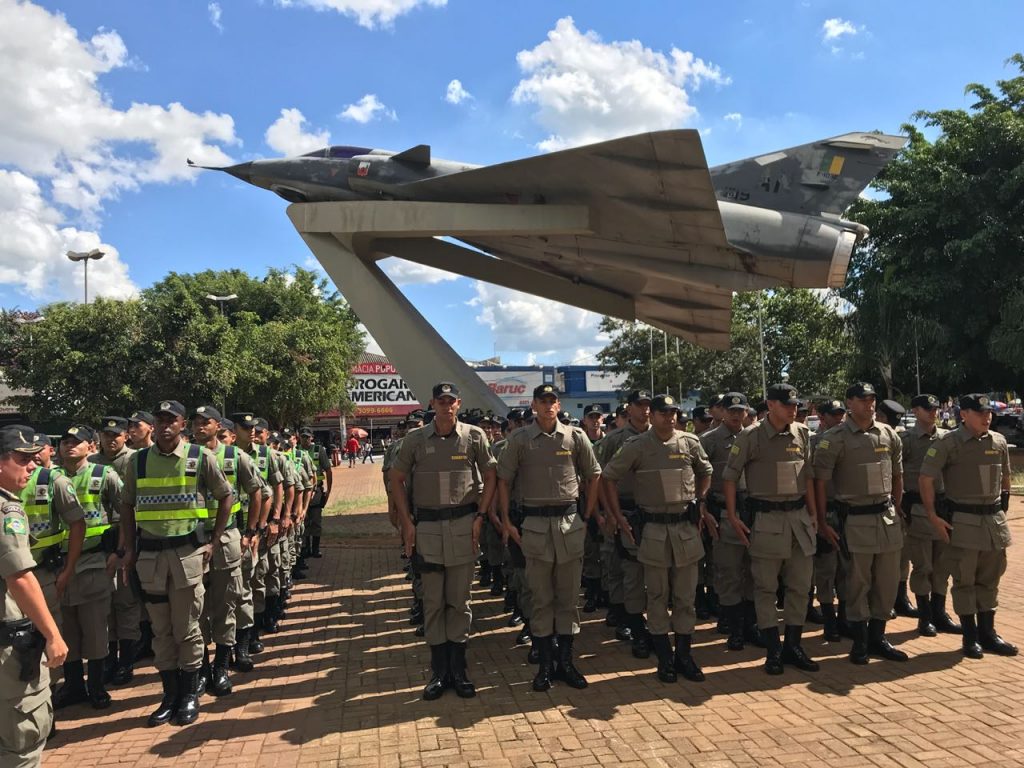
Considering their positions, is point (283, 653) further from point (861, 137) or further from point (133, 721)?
point (861, 137)

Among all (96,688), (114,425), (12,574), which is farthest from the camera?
(114,425)

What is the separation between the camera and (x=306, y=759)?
3.75 m

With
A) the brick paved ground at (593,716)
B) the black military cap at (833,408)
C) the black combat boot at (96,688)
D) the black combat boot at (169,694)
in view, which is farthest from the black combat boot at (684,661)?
the black combat boot at (96,688)

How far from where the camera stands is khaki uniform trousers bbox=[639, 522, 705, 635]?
4.79 meters

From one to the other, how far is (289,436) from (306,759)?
21.3ft

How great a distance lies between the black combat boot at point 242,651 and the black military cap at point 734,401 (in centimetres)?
454

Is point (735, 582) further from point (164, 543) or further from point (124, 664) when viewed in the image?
point (124, 664)

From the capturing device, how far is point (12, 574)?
2.72 metres

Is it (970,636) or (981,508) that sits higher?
(981,508)

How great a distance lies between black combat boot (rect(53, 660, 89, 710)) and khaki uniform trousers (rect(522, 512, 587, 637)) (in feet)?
10.5

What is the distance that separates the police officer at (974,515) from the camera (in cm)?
499

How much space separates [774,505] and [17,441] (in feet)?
15.1

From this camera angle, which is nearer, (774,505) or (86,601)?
(86,601)

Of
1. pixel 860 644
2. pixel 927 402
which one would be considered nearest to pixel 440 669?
pixel 860 644
